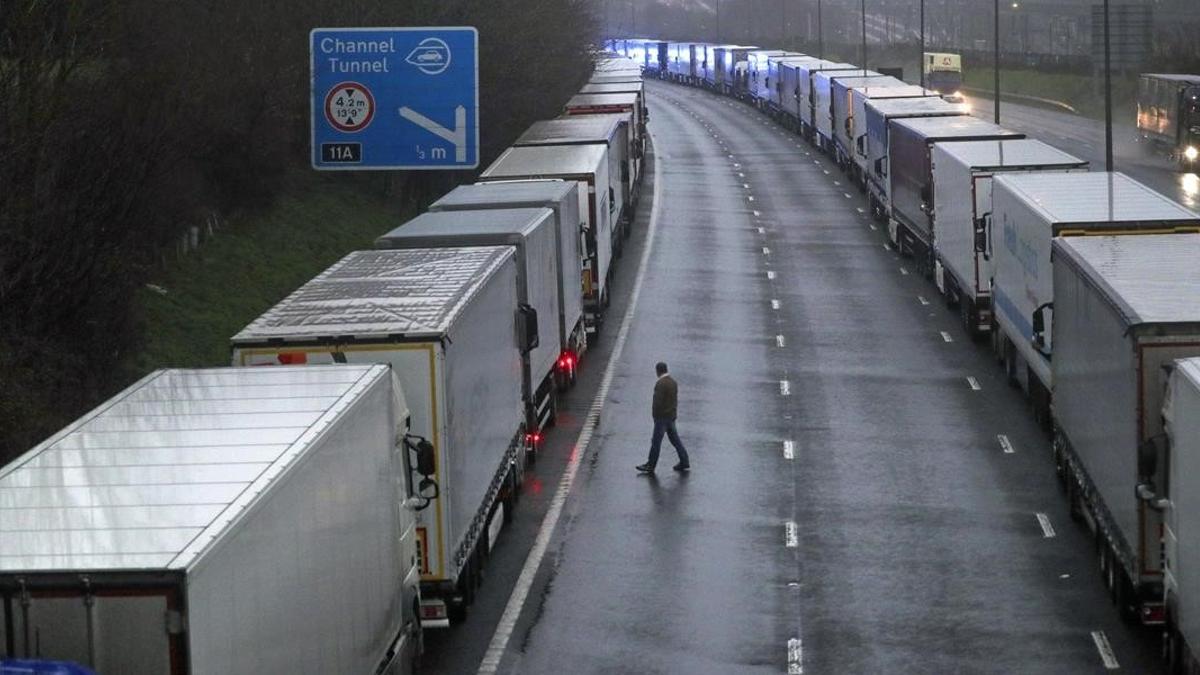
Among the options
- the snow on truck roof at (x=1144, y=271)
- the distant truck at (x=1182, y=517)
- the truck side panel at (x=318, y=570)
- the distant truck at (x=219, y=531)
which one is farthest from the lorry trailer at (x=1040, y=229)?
the distant truck at (x=219, y=531)

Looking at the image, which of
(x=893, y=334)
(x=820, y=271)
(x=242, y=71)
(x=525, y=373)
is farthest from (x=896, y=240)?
(x=525, y=373)

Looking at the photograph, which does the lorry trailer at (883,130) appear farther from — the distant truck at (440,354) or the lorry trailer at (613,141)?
the distant truck at (440,354)

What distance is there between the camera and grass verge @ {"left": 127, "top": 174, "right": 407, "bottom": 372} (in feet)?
109

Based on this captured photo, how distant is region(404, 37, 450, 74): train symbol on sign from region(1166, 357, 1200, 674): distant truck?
41.3 feet

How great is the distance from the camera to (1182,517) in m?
Result: 16.3

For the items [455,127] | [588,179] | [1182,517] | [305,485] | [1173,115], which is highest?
[455,127]

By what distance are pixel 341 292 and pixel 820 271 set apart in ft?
95.1

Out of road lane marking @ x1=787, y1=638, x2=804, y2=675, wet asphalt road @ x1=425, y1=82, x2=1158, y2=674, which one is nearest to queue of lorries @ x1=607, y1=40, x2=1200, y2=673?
wet asphalt road @ x1=425, y1=82, x2=1158, y2=674

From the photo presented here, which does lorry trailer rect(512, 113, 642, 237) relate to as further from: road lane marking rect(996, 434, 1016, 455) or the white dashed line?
the white dashed line

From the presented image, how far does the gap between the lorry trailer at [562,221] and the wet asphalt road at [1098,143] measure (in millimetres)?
30135

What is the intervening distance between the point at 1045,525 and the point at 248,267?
68.4ft

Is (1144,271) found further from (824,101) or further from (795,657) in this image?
(824,101)

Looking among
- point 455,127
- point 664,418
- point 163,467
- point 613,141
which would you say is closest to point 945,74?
point 613,141

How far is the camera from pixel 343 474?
45.2 ft
